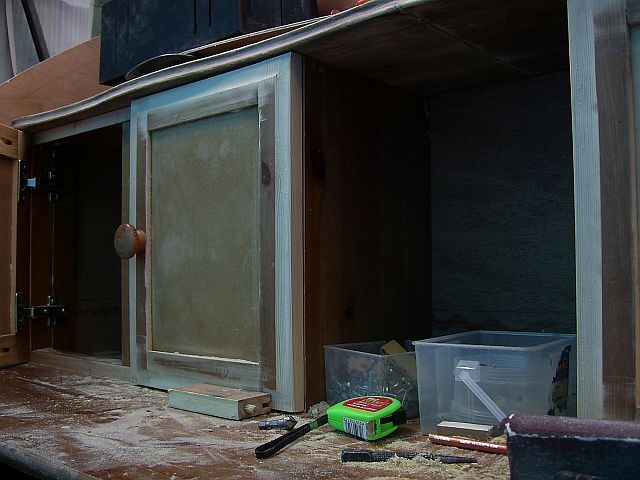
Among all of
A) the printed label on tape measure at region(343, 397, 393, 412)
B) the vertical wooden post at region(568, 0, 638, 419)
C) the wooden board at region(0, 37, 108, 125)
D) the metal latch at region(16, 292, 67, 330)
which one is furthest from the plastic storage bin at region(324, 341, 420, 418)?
the wooden board at region(0, 37, 108, 125)

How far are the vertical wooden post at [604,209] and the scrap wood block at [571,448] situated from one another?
0.28m

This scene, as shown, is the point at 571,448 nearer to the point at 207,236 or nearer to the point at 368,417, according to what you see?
the point at 368,417

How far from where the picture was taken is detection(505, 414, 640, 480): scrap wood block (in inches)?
26.2

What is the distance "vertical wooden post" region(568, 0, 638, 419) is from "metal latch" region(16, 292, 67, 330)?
1686 mm

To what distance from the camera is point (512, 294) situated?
1682 mm

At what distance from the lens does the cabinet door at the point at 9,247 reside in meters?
2.03

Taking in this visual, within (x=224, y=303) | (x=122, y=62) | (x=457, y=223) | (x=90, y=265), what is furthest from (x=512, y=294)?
(x=90, y=265)

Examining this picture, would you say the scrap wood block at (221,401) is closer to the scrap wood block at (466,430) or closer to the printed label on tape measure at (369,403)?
the printed label on tape measure at (369,403)

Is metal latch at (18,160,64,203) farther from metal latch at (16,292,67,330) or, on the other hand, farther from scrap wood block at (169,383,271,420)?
scrap wood block at (169,383,271,420)

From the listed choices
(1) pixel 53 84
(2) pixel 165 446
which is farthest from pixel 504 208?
(1) pixel 53 84

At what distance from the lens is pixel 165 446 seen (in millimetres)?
1152

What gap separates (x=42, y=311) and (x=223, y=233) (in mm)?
920

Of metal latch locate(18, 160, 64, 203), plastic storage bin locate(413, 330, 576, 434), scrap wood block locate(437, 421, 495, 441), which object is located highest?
metal latch locate(18, 160, 64, 203)

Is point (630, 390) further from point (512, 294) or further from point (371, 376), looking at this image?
point (512, 294)
